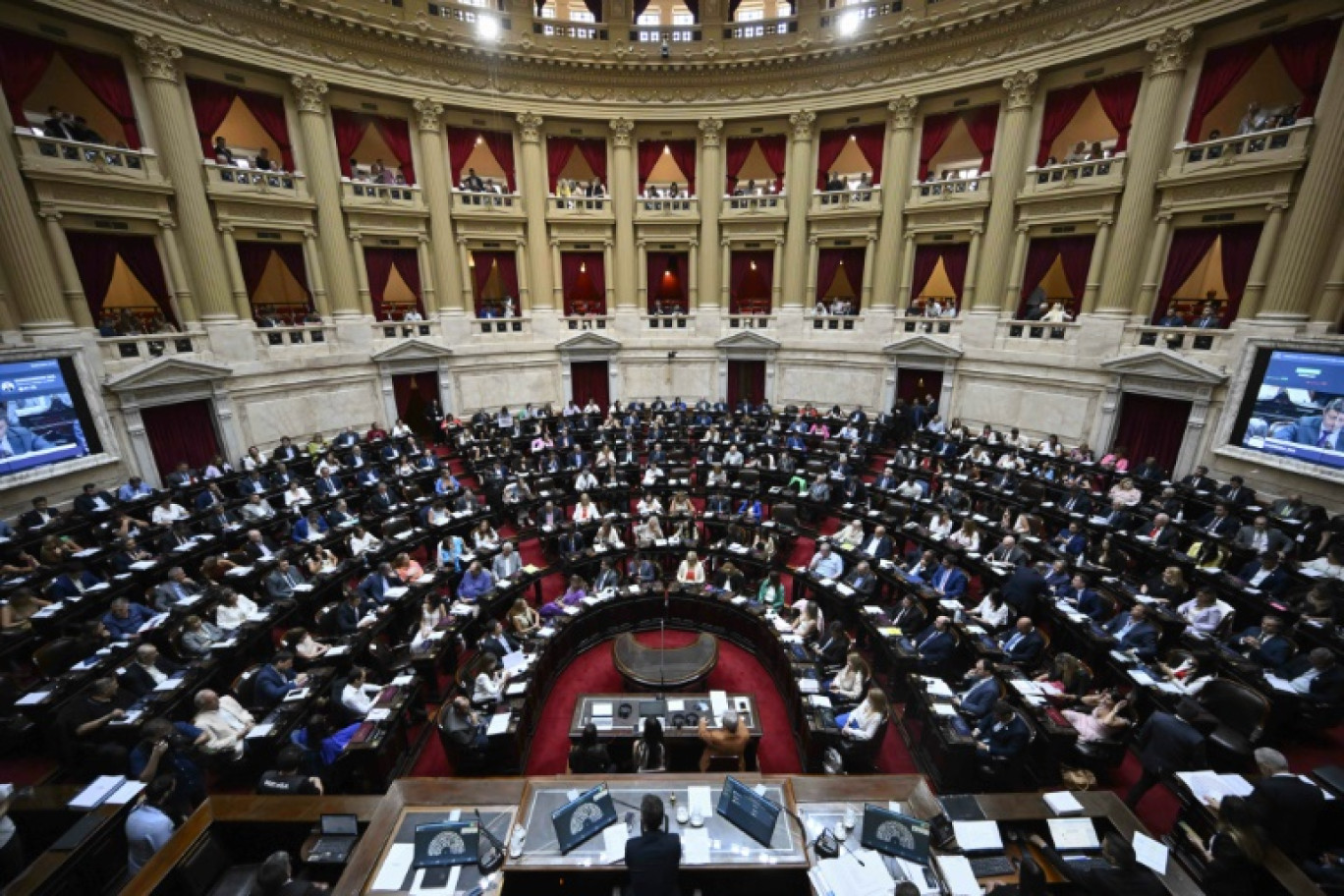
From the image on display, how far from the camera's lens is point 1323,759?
659cm

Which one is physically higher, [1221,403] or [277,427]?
[1221,403]

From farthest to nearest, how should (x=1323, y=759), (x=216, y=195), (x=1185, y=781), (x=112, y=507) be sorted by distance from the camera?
(x=216, y=195) < (x=112, y=507) < (x=1323, y=759) < (x=1185, y=781)

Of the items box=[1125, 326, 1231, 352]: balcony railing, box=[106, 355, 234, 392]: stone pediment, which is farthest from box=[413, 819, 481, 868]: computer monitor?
box=[1125, 326, 1231, 352]: balcony railing

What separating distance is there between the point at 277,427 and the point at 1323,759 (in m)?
21.8

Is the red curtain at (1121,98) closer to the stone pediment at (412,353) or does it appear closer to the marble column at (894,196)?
the marble column at (894,196)

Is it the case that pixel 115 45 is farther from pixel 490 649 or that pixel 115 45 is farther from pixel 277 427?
pixel 490 649

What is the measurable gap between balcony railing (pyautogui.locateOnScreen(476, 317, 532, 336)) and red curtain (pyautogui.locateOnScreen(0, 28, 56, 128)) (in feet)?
35.9

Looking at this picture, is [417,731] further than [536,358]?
No

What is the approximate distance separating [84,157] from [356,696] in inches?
591

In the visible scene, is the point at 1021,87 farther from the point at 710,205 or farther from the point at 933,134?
the point at 710,205

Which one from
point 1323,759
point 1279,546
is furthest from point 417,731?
point 1279,546

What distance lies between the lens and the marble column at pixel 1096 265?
600 inches

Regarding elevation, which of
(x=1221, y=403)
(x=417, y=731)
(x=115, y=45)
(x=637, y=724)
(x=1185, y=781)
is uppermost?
(x=115, y=45)

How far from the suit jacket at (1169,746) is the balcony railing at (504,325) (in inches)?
766
